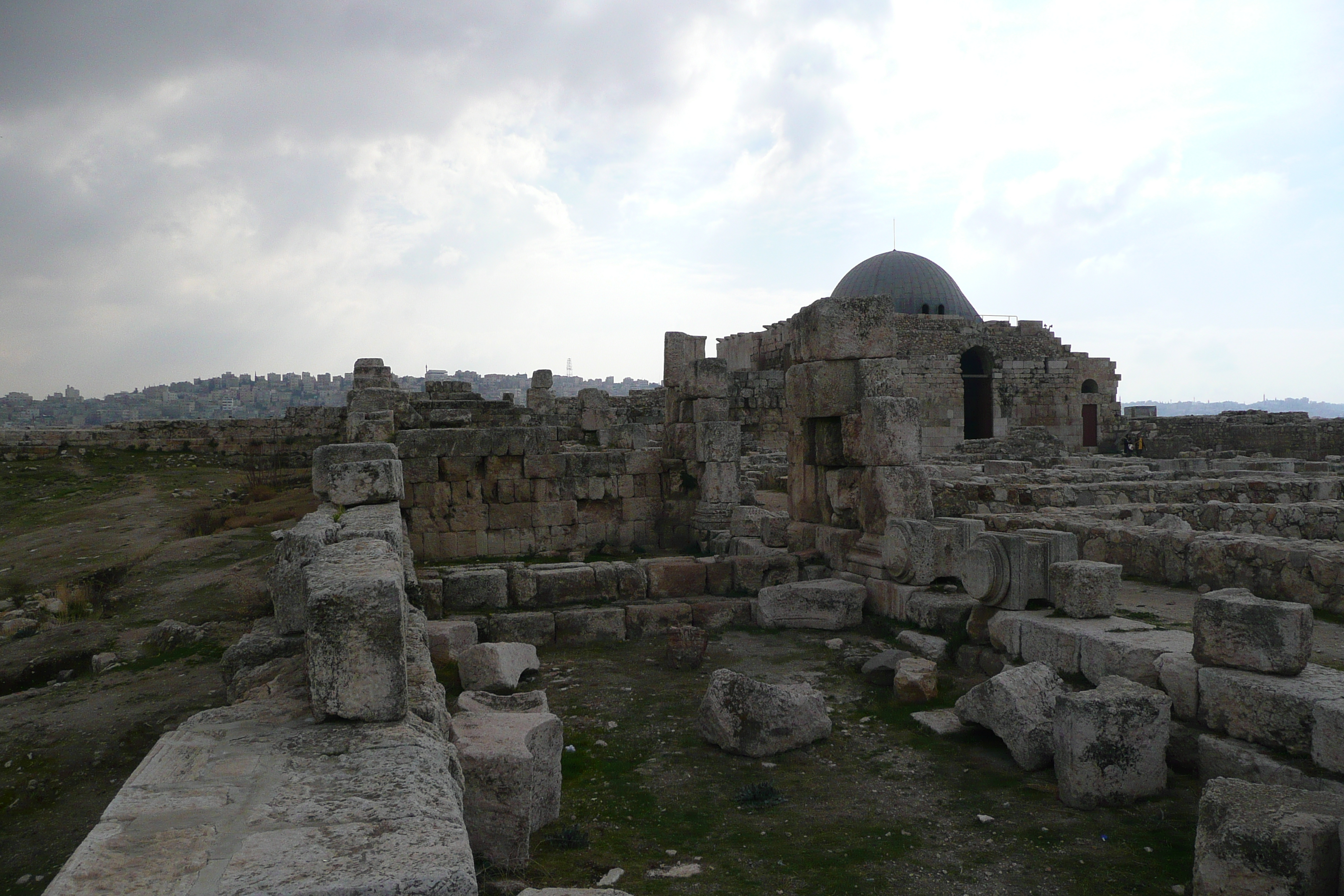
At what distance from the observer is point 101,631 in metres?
8.11

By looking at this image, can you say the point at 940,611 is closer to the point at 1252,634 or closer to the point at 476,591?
the point at 1252,634

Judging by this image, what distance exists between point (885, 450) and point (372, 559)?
242 inches

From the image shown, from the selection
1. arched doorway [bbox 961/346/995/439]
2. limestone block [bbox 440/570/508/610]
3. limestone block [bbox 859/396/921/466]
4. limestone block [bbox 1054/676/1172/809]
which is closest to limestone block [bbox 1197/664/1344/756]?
limestone block [bbox 1054/676/1172/809]

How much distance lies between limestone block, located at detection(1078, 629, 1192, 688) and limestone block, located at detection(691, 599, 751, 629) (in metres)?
3.57

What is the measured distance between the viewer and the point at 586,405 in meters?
20.1

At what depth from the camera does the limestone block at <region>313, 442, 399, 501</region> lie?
23.1 ft

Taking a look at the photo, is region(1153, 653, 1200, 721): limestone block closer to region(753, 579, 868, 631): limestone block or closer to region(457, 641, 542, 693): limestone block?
region(753, 579, 868, 631): limestone block

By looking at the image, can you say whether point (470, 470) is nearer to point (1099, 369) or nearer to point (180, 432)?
point (180, 432)

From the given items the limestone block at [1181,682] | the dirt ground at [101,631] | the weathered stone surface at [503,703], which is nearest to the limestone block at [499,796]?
the weathered stone surface at [503,703]

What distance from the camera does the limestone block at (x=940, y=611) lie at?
24.5 feet

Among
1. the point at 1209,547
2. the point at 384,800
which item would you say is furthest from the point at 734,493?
the point at 384,800

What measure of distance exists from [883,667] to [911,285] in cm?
2651

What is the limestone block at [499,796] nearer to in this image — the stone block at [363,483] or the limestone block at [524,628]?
the stone block at [363,483]

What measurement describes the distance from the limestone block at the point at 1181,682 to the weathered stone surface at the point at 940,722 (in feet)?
3.95
